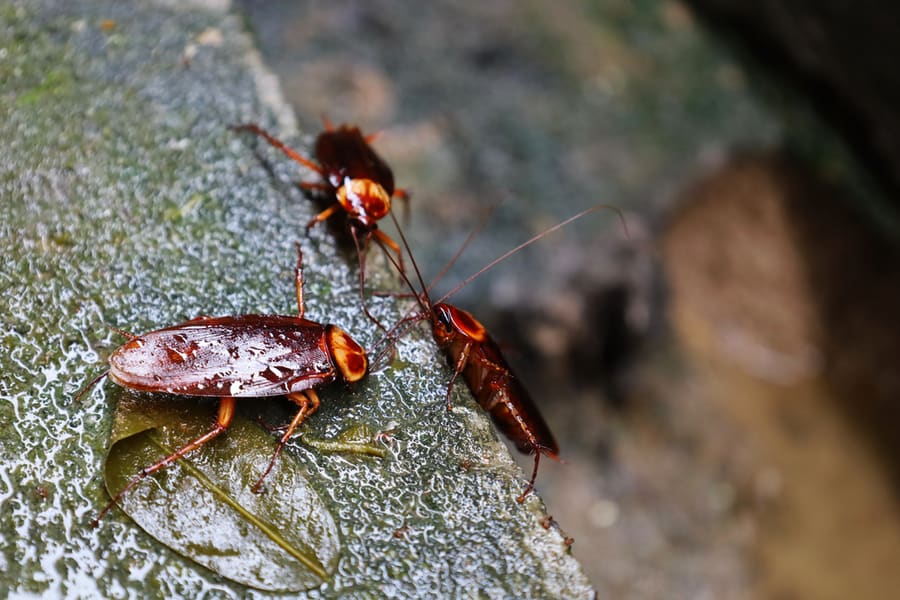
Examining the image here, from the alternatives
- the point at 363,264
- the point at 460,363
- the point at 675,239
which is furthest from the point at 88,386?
the point at 675,239

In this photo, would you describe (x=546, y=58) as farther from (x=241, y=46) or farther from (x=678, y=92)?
(x=241, y=46)

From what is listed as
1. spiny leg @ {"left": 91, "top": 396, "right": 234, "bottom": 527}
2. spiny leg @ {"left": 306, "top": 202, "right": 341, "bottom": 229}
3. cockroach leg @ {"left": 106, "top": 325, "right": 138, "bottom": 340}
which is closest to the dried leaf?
spiny leg @ {"left": 91, "top": 396, "right": 234, "bottom": 527}

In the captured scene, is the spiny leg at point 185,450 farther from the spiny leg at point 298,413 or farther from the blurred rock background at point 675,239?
the blurred rock background at point 675,239

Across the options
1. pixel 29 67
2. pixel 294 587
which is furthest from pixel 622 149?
pixel 294 587

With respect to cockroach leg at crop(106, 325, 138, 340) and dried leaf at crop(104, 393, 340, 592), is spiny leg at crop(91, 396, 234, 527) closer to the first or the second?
dried leaf at crop(104, 393, 340, 592)

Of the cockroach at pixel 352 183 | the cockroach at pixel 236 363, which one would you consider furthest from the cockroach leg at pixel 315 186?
the cockroach at pixel 236 363

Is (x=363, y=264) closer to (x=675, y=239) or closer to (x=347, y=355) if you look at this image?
(x=347, y=355)
